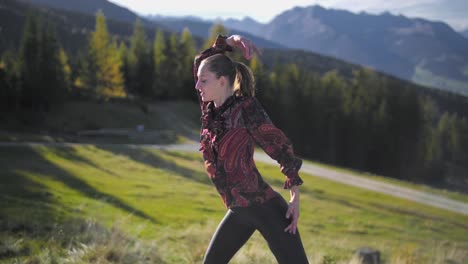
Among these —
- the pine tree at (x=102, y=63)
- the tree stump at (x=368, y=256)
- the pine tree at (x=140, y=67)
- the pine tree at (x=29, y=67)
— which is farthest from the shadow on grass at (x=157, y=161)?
the pine tree at (x=140, y=67)

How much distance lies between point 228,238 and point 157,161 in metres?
21.9

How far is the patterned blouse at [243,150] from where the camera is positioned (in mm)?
2867

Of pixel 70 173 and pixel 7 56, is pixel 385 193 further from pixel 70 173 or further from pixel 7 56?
pixel 7 56

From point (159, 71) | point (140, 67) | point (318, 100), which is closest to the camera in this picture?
point (140, 67)

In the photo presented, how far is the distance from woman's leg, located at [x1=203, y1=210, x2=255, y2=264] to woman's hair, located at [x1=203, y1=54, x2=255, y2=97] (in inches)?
38.2

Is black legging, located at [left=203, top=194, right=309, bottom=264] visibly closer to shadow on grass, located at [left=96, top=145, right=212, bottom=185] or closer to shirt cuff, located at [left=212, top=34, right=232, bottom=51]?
shirt cuff, located at [left=212, top=34, right=232, bottom=51]

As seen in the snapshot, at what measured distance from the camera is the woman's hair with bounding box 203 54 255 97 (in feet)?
10.00

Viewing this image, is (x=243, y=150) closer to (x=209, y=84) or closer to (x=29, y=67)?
(x=209, y=84)

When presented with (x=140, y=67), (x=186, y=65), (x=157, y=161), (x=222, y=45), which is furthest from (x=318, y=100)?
(x=222, y=45)

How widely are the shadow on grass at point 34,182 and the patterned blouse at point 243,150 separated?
6870 mm

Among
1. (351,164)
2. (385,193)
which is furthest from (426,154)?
(385,193)

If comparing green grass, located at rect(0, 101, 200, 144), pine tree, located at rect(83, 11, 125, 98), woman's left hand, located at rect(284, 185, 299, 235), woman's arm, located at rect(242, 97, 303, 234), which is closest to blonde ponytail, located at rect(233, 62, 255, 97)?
woman's arm, located at rect(242, 97, 303, 234)

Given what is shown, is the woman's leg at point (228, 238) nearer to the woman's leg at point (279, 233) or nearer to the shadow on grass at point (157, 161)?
the woman's leg at point (279, 233)

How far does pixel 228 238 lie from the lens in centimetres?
325
